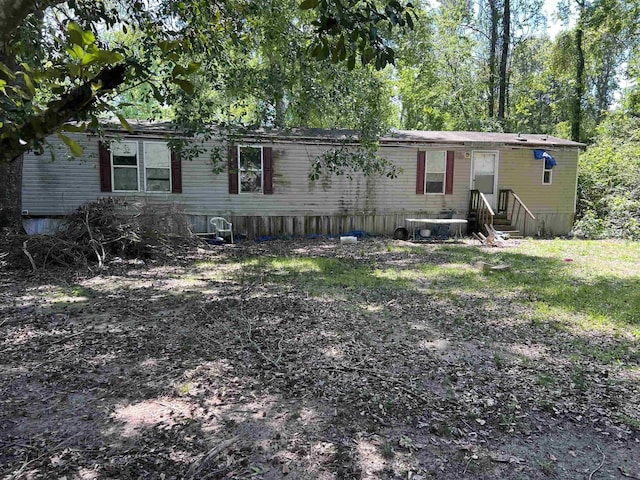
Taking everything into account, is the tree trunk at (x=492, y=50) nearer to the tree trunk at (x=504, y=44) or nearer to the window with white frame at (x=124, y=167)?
the tree trunk at (x=504, y=44)

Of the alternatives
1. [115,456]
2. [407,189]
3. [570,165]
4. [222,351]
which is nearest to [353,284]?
[222,351]

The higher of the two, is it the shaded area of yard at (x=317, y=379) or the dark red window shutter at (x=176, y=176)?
the dark red window shutter at (x=176, y=176)

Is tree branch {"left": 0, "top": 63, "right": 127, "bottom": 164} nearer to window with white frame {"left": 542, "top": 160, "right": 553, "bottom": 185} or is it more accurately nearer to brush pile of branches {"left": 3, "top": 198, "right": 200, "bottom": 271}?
brush pile of branches {"left": 3, "top": 198, "right": 200, "bottom": 271}

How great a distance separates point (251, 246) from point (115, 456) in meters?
9.01

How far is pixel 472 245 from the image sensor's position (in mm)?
11961

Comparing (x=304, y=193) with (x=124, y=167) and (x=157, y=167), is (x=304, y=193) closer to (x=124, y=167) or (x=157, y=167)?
(x=157, y=167)

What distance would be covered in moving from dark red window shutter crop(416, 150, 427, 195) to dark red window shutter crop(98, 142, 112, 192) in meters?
9.13

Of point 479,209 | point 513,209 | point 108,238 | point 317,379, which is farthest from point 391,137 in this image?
point 317,379

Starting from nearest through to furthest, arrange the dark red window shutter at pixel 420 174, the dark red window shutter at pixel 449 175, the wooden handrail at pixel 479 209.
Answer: the wooden handrail at pixel 479 209 → the dark red window shutter at pixel 420 174 → the dark red window shutter at pixel 449 175

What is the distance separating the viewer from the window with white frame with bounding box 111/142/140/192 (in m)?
11.5

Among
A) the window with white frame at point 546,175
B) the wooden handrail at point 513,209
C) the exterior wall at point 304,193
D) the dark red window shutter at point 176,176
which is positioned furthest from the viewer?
the window with white frame at point 546,175

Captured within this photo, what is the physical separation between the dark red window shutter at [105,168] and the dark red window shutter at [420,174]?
359 inches

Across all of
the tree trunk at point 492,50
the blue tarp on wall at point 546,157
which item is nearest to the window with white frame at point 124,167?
the blue tarp on wall at point 546,157

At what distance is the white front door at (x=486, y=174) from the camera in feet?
47.1
